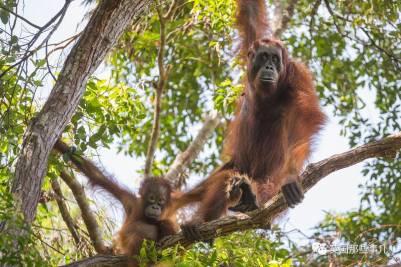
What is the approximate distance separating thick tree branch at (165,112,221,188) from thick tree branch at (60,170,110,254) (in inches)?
48.2

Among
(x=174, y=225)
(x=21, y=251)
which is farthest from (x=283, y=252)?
(x=21, y=251)

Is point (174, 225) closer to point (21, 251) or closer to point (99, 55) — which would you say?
point (99, 55)

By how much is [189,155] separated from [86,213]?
1968 millimetres

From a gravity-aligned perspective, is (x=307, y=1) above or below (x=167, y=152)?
above

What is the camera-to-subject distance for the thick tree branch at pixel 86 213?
523 cm

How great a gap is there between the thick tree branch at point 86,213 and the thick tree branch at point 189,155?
122 centimetres

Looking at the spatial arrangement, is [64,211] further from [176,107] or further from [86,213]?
Result: [176,107]

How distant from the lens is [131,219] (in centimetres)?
546

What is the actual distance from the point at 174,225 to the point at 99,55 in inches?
75.8

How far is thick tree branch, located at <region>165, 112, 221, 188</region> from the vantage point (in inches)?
263

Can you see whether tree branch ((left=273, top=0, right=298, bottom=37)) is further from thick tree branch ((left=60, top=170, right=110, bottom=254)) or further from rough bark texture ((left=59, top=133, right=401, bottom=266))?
rough bark texture ((left=59, top=133, right=401, bottom=266))

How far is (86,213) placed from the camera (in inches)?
207

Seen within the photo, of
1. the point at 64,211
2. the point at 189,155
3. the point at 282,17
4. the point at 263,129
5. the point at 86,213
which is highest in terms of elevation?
the point at 282,17

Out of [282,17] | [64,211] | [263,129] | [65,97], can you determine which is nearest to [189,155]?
[263,129]
